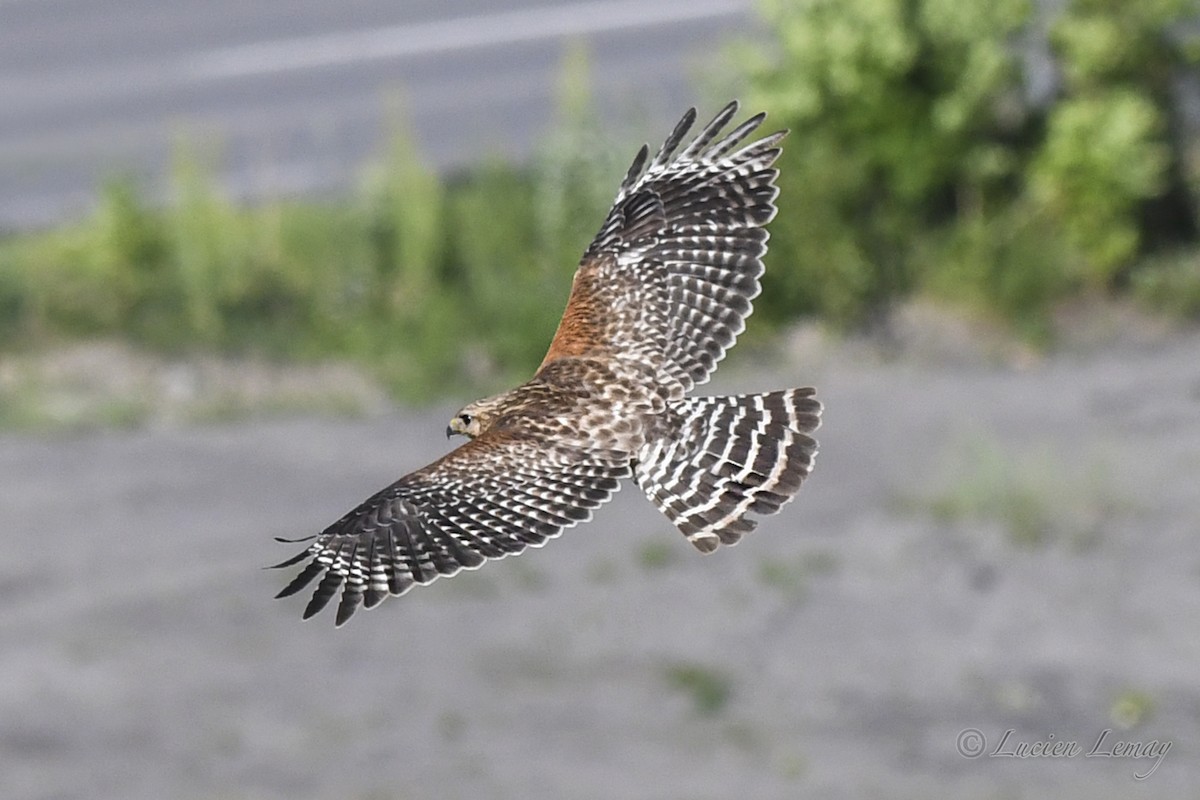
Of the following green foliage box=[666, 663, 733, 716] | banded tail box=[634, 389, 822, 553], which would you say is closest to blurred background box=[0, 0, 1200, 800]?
green foliage box=[666, 663, 733, 716]

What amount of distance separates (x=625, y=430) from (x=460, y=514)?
0.41 metres

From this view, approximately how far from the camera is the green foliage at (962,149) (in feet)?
38.9

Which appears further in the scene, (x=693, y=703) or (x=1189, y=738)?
(x=693, y=703)

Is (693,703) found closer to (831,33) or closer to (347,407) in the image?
(347,407)

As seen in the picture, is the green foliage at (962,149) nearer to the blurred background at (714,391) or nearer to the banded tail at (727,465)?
the blurred background at (714,391)

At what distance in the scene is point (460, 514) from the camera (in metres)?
4.50

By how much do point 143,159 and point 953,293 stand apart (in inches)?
293

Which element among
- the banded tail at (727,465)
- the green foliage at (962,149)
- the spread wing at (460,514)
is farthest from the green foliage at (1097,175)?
the spread wing at (460,514)

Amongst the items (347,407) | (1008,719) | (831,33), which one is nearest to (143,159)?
(347,407)

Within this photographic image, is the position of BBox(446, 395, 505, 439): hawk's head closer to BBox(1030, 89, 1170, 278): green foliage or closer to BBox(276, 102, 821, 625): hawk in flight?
BBox(276, 102, 821, 625): hawk in flight

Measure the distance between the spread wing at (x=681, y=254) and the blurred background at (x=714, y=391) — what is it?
4.97 metres

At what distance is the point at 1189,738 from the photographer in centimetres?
976

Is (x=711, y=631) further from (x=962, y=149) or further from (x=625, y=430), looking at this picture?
(x=625, y=430)

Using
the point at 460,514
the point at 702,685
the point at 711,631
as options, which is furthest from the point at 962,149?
the point at 460,514
